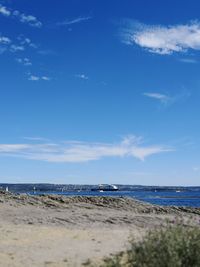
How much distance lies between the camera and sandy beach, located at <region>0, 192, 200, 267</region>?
16.3 meters

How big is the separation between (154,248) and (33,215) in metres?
14.4

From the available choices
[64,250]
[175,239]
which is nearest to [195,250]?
[175,239]

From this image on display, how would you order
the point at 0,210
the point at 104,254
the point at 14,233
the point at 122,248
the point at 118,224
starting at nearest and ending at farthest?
the point at 104,254, the point at 122,248, the point at 14,233, the point at 118,224, the point at 0,210

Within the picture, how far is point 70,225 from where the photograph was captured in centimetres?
2394

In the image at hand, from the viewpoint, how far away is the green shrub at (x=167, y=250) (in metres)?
12.0

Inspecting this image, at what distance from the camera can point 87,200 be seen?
105 ft

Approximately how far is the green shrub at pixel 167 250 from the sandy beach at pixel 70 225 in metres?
1.28

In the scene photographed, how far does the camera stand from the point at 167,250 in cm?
1207

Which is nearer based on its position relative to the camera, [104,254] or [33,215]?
[104,254]

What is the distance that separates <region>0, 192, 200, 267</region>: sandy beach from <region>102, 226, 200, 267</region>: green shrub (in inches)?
50.5

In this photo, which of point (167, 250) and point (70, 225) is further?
point (70, 225)

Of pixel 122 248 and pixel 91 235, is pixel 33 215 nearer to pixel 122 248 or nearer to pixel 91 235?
pixel 91 235

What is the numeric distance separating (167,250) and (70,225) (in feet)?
40.1

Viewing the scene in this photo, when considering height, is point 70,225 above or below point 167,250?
above
